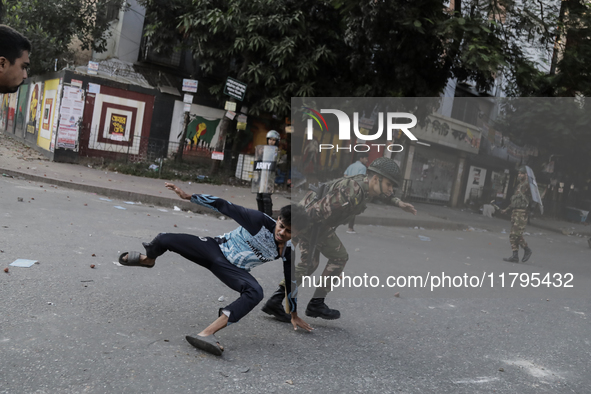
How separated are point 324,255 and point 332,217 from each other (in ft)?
1.31

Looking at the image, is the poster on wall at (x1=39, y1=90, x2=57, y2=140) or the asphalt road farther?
the poster on wall at (x1=39, y1=90, x2=57, y2=140)

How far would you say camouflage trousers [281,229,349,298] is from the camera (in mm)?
3666

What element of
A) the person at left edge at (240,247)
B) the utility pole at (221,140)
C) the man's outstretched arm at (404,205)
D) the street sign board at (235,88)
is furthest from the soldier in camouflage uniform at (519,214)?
the utility pole at (221,140)

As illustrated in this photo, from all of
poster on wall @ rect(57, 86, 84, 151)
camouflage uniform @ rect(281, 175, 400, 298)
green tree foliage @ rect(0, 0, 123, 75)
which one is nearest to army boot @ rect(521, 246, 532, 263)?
camouflage uniform @ rect(281, 175, 400, 298)

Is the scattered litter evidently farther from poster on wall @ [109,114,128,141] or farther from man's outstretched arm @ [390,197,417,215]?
poster on wall @ [109,114,128,141]

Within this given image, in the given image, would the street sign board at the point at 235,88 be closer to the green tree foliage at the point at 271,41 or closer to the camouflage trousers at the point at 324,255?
the green tree foliage at the point at 271,41

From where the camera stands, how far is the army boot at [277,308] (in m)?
4.16

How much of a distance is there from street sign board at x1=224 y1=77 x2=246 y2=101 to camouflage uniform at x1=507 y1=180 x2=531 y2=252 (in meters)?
12.3

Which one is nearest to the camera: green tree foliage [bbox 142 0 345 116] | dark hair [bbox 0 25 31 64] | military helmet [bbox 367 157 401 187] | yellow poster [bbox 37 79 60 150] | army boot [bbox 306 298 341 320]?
dark hair [bbox 0 25 31 64]

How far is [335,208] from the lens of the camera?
3.41 meters

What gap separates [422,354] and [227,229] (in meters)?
5.44

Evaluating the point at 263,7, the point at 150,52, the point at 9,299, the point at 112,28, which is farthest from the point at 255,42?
the point at 9,299

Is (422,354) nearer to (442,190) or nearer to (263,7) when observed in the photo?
(442,190)

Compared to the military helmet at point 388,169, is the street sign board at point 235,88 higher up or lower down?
higher up
